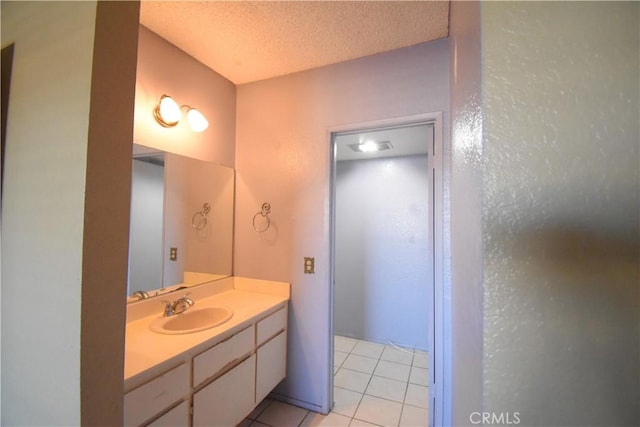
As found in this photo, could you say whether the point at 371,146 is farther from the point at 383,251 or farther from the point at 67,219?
the point at 67,219

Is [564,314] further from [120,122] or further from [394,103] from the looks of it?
[394,103]

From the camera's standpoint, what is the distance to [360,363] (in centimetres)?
243

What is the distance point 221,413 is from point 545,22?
178cm

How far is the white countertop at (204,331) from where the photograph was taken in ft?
3.40

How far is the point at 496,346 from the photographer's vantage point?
0.87 feet

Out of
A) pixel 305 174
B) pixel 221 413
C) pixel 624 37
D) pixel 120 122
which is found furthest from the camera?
pixel 305 174

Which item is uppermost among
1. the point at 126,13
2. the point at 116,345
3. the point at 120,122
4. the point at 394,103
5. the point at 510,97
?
the point at 394,103

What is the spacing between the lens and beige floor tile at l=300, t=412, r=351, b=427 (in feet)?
5.48

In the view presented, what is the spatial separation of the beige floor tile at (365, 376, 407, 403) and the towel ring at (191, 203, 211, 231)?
6.13 ft

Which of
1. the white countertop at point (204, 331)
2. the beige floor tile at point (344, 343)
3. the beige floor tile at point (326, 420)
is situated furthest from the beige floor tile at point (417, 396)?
the white countertop at point (204, 331)

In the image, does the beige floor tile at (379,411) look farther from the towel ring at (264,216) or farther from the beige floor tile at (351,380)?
the towel ring at (264,216)

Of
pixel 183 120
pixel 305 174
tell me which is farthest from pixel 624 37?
pixel 183 120

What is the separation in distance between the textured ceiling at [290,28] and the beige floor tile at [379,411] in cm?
253

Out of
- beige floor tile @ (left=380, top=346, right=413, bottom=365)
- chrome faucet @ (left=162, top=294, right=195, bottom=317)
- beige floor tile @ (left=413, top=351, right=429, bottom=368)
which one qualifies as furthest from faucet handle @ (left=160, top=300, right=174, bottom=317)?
beige floor tile @ (left=413, top=351, right=429, bottom=368)
